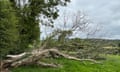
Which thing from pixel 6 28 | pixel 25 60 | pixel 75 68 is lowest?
pixel 75 68

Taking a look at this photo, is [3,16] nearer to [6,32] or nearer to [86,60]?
[6,32]

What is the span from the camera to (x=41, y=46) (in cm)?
2450

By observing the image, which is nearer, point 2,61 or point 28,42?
point 2,61

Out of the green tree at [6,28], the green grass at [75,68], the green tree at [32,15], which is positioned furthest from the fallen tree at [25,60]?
the green tree at [32,15]

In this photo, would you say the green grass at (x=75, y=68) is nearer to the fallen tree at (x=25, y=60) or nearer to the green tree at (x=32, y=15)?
the fallen tree at (x=25, y=60)

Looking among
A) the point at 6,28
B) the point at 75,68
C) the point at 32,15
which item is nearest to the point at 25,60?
the point at 6,28

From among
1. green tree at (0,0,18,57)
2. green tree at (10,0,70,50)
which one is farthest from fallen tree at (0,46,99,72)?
green tree at (10,0,70,50)

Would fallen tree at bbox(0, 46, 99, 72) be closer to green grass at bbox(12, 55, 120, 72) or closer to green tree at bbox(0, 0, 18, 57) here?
green grass at bbox(12, 55, 120, 72)

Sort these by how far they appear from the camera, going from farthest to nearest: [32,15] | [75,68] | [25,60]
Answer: [32,15] < [75,68] < [25,60]

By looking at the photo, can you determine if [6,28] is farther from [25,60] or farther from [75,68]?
[75,68]

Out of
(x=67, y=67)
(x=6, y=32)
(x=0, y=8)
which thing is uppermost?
(x=0, y=8)

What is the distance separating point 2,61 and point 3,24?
279cm

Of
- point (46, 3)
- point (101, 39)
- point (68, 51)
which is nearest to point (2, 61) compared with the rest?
point (68, 51)

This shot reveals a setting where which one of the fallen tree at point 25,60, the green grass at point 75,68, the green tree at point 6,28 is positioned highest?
the green tree at point 6,28
